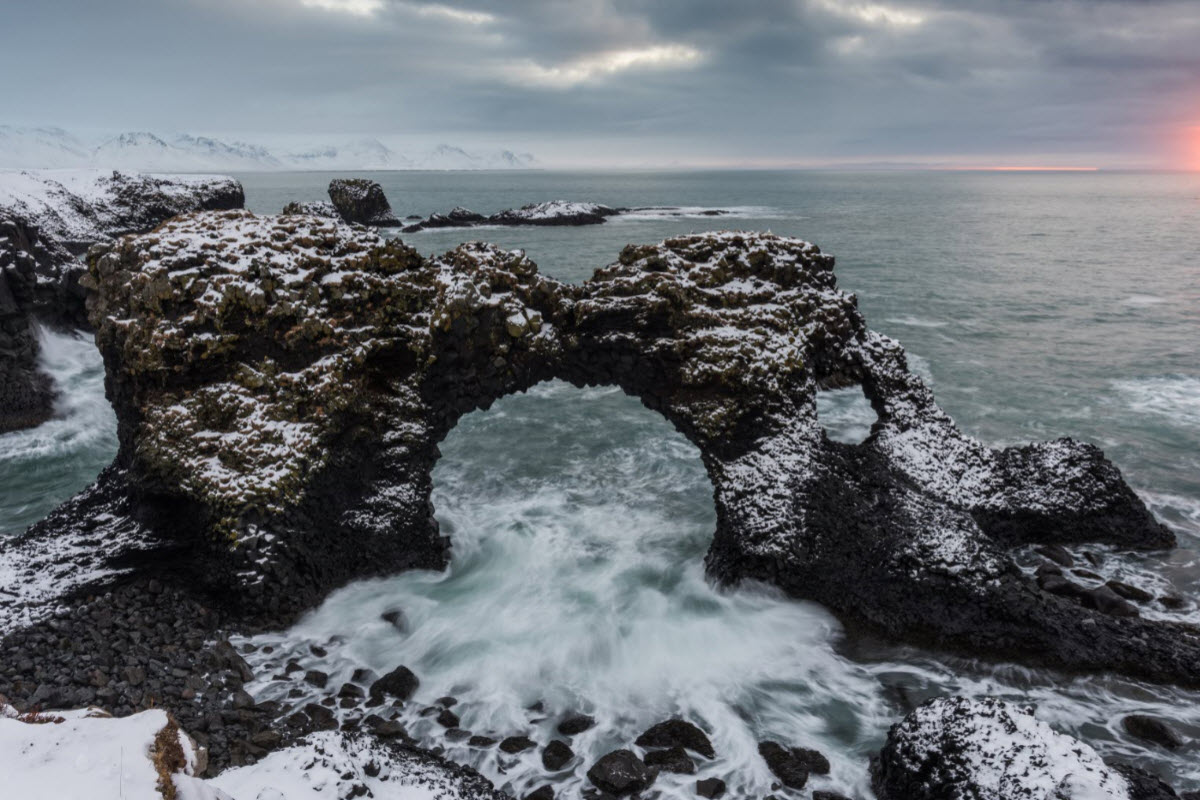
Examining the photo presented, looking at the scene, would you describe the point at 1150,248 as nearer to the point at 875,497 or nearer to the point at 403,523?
the point at 875,497

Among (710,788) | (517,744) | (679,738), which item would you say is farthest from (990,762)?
(517,744)

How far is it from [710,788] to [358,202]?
328 ft

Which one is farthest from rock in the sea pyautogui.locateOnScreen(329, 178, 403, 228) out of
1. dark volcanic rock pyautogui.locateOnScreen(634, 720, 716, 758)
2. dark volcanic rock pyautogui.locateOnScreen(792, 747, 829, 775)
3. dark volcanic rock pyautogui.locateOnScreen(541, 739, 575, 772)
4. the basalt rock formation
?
dark volcanic rock pyautogui.locateOnScreen(792, 747, 829, 775)

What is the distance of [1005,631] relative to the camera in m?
14.7

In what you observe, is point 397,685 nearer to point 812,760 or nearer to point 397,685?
point 397,685

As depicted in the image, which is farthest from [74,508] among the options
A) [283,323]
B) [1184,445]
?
[1184,445]

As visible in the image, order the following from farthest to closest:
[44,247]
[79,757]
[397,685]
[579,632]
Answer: [44,247], [579,632], [397,685], [79,757]

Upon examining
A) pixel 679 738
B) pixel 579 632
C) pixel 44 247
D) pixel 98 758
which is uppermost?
pixel 44 247

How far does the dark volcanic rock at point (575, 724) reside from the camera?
42.5 ft

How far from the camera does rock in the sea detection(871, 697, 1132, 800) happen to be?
10070 mm

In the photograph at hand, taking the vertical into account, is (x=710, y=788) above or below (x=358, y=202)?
below

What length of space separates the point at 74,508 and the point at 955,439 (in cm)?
2371

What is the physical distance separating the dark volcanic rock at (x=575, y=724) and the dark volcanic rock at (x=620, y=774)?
973mm

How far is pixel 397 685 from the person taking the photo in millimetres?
13797
